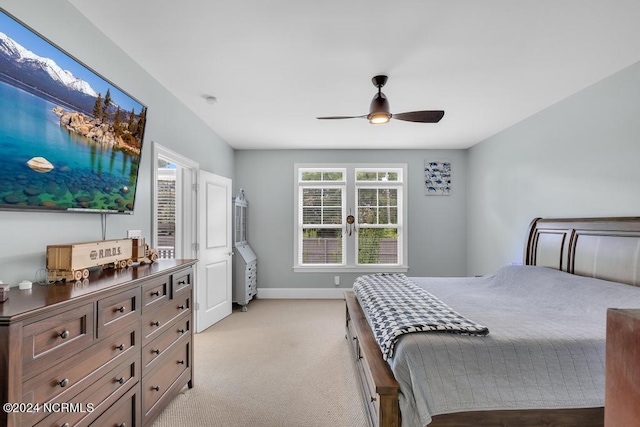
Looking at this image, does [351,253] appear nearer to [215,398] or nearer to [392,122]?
[392,122]

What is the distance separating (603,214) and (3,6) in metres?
4.19

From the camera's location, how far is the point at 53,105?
59.7 inches

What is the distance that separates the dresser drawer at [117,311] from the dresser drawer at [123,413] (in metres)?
0.39

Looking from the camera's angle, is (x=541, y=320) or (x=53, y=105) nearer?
(x=53, y=105)

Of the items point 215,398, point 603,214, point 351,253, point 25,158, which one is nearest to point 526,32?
point 603,214

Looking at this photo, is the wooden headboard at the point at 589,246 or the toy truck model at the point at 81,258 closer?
the toy truck model at the point at 81,258

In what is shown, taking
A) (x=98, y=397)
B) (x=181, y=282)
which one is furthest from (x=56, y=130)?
(x=98, y=397)

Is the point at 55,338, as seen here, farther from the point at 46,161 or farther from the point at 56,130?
the point at 56,130

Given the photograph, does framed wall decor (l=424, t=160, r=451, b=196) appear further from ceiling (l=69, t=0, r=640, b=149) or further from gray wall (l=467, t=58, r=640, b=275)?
ceiling (l=69, t=0, r=640, b=149)

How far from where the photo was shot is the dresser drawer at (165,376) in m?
1.83

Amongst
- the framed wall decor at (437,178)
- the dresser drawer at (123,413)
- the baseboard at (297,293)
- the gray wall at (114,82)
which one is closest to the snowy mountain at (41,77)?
the gray wall at (114,82)

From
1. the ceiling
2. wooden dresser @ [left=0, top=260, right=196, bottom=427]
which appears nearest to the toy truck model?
wooden dresser @ [left=0, top=260, right=196, bottom=427]

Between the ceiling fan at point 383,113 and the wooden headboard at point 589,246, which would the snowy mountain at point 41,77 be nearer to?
the ceiling fan at point 383,113

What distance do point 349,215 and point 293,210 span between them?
959 millimetres
